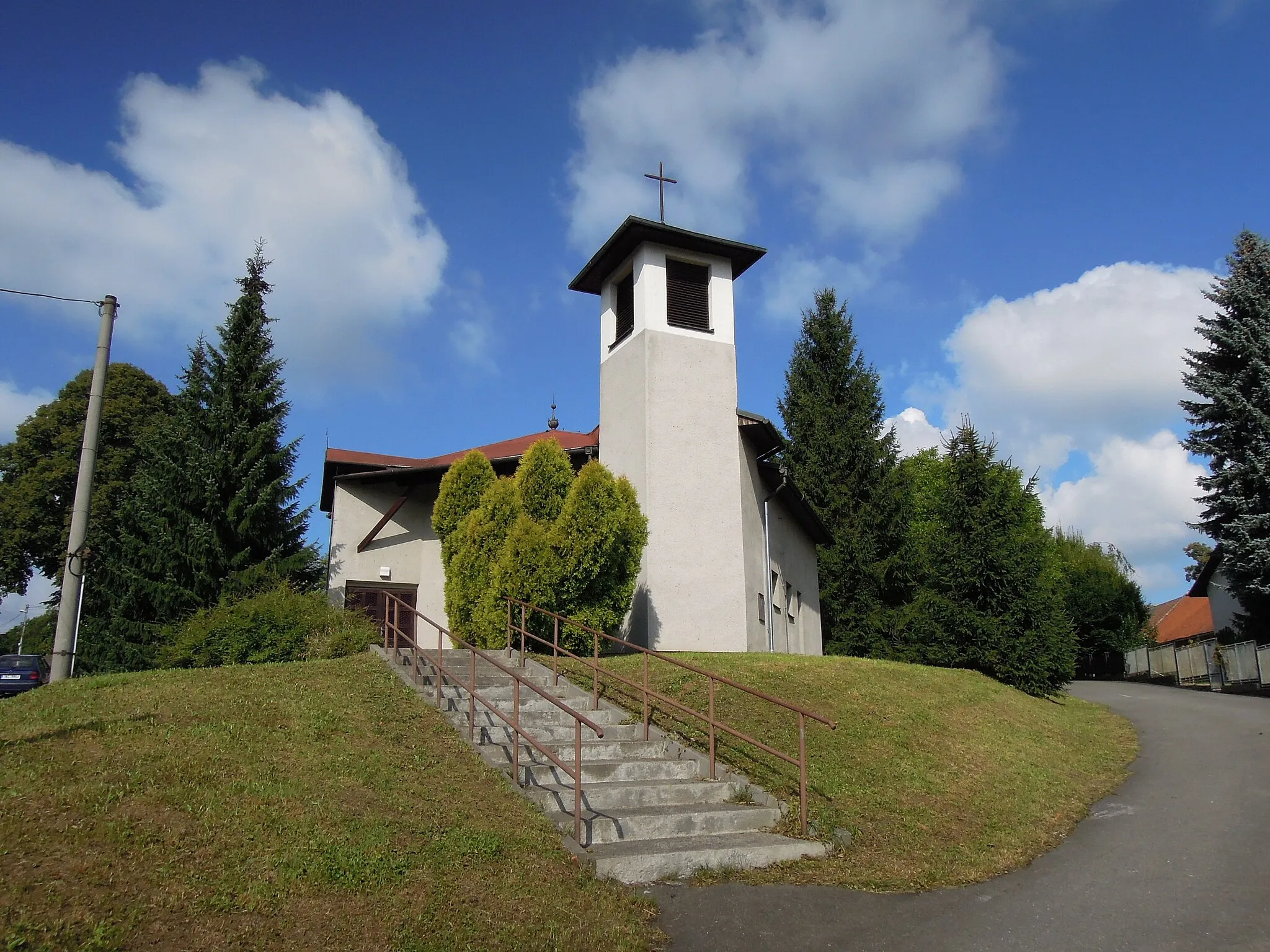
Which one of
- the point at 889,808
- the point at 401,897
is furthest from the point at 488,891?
the point at 889,808

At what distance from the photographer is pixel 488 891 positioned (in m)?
5.46

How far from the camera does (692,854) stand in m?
6.53

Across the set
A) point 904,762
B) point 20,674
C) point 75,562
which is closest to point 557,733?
point 904,762

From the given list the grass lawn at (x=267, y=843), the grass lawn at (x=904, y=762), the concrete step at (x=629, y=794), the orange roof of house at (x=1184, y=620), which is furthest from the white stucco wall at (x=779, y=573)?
the orange roof of house at (x=1184, y=620)

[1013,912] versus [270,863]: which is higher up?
[270,863]

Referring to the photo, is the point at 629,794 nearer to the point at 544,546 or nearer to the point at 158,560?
the point at 544,546

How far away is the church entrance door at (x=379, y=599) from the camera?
18.0 metres

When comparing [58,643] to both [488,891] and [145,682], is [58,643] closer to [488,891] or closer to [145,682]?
[145,682]

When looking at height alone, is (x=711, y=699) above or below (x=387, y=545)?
below

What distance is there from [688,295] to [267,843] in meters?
14.0

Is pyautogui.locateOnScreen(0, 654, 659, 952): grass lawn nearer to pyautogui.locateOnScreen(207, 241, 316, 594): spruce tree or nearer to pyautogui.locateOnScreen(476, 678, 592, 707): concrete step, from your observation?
pyautogui.locateOnScreen(476, 678, 592, 707): concrete step

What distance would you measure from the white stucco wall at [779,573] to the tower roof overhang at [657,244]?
3.88 m

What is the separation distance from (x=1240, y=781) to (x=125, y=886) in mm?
11665

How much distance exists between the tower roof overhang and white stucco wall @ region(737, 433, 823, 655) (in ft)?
12.7
